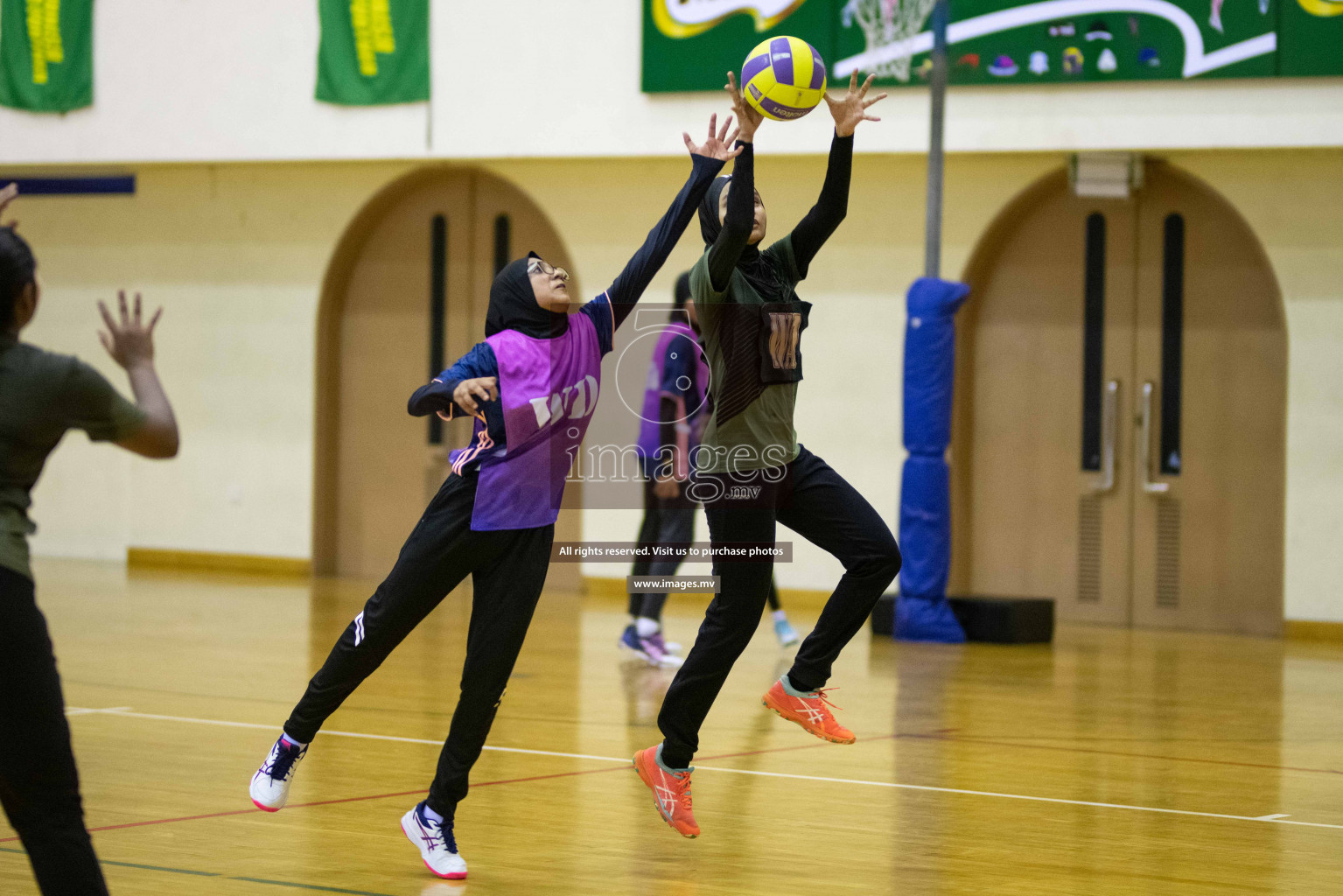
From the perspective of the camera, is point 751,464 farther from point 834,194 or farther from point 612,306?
point 834,194

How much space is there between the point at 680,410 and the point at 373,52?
5.82 metres

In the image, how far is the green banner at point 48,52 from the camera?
1299cm

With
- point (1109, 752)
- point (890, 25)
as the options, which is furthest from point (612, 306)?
point (890, 25)

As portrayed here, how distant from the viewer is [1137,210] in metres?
11.5

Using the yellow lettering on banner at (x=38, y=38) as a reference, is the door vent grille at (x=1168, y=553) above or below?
below

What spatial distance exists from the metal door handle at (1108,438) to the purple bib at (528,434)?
8115 mm

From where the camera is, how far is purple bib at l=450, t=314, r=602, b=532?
4.14m

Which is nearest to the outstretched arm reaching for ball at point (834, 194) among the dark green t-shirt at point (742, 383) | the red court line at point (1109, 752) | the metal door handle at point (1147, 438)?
the dark green t-shirt at point (742, 383)

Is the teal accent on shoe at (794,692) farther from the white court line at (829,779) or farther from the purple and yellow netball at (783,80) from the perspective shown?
the purple and yellow netball at (783,80)

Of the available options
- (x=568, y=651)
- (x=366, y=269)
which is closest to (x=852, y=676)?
(x=568, y=651)

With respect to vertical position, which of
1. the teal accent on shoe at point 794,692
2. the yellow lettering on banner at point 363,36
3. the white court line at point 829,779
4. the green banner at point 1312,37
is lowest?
the white court line at point 829,779

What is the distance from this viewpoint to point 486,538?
13.6 feet

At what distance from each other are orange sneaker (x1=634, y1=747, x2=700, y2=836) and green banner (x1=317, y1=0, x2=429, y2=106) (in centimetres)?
871

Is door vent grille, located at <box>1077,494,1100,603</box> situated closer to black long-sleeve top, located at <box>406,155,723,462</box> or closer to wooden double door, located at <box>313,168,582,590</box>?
wooden double door, located at <box>313,168,582,590</box>
